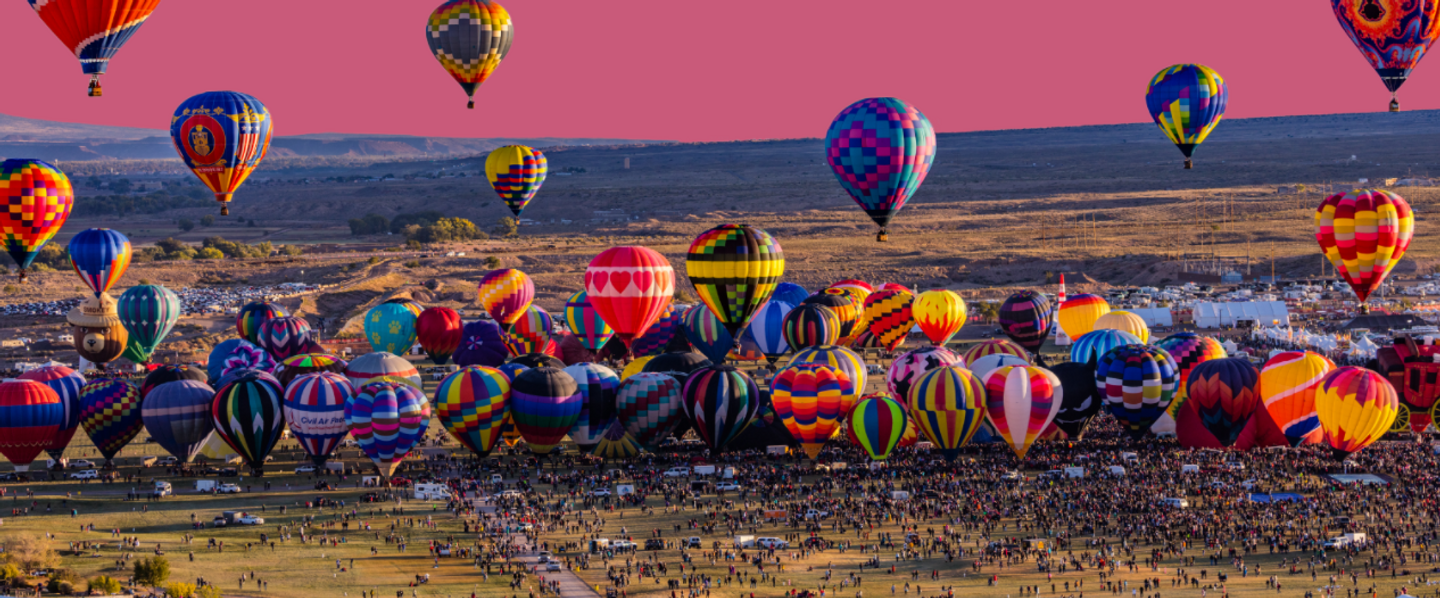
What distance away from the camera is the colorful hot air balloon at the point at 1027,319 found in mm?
54562

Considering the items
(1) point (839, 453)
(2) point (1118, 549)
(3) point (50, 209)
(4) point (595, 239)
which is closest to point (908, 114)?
(1) point (839, 453)

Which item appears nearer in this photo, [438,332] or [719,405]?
[719,405]

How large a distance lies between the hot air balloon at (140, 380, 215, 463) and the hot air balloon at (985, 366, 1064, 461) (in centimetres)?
1945

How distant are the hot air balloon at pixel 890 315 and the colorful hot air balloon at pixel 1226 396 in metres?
18.0

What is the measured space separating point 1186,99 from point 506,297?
23508 millimetres

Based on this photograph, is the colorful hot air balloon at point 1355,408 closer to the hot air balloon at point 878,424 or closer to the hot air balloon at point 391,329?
the hot air balloon at point 878,424

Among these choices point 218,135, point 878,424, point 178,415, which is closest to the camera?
point 878,424

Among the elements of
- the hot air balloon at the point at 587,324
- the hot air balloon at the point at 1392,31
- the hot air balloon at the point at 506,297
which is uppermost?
the hot air balloon at the point at 1392,31

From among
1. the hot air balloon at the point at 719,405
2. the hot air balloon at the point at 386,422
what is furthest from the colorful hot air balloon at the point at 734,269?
the hot air balloon at the point at 386,422

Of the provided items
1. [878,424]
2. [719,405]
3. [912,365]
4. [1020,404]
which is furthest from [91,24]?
[1020,404]

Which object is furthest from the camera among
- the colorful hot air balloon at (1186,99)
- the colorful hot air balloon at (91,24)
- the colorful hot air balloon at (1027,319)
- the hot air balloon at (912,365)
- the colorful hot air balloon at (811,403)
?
the colorful hot air balloon at (1027,319)

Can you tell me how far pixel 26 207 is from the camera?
46750 millimetres

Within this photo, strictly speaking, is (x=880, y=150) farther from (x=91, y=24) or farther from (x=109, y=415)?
(x=109, y=415)

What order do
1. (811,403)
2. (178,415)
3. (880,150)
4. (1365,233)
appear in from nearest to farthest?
1. (178,415)
2. (811,403)
3. (880,150)
4. (1365,233)
